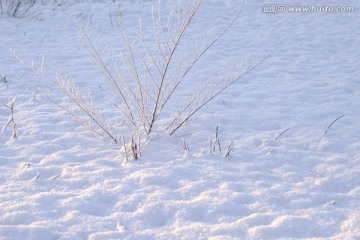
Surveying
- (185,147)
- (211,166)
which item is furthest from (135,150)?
(211,166)

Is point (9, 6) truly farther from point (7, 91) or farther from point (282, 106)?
point (282, 106)

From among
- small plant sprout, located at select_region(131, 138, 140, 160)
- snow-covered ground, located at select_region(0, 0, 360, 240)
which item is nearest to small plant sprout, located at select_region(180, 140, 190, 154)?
snow-covered ground, located at select_region(0, 0, 360, 240)

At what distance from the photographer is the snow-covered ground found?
2420 mm

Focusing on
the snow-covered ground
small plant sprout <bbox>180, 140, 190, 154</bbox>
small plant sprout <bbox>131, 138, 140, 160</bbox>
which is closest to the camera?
the snow-covered ground

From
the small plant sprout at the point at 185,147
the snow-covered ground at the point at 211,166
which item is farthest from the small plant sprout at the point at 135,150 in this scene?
the small plant sprout at the point at 185,147

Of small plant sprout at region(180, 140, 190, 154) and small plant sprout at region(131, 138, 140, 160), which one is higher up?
small plant sprout at region(131, 138, 140, 160)

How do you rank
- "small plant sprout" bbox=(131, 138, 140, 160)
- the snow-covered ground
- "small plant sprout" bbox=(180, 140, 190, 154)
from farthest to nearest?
"small plant sprout" bbox=(180, 140, 190, 154), "small plant sprout" bbox=(131, 138, 140, 160), the snow-covered ground

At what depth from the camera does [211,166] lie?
10.1 feet

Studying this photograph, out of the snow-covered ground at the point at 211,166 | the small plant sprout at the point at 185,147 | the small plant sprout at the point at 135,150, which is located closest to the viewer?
the snow-covered ground at the point at 211,166

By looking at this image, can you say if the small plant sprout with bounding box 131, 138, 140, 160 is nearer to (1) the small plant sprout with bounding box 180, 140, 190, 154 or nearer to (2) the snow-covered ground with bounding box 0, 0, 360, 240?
(2) the snow-covered ground with bounding box 0, 0, 360, 240

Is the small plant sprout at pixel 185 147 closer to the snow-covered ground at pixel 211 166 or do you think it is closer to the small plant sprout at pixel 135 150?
the snow-covered ground at pixel 211 166

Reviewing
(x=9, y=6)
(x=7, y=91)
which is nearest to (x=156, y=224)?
(x=7, y=91)

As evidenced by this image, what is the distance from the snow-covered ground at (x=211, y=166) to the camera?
2.42 m

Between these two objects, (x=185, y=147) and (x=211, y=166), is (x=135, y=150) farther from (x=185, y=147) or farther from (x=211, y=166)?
(x=211, y=166)
